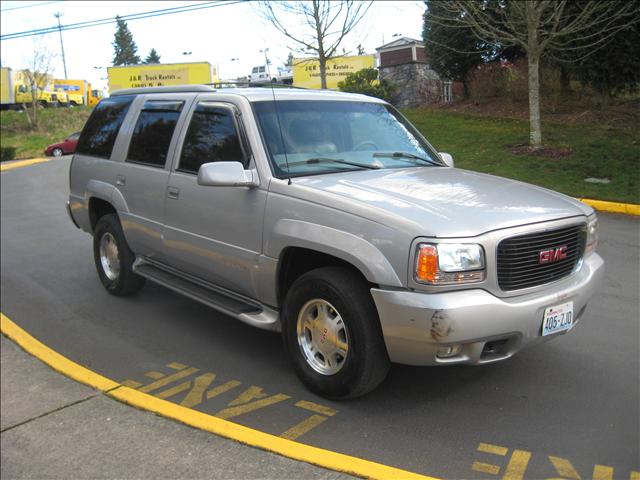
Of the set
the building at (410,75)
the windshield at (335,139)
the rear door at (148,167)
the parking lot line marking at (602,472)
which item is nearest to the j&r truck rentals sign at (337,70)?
the building at (410,75)

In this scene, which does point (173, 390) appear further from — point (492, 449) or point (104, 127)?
point (104, 127)

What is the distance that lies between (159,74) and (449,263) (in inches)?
1682

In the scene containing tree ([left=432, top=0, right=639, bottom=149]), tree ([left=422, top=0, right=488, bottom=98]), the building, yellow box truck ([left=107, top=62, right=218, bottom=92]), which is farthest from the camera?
yellow box truck ([left=107, top=62, right=218, bottom=92])

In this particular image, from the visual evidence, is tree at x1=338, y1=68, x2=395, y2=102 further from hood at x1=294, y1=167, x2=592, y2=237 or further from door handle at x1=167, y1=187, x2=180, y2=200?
hood at x1=294, y1=167, x2=592, y2=237

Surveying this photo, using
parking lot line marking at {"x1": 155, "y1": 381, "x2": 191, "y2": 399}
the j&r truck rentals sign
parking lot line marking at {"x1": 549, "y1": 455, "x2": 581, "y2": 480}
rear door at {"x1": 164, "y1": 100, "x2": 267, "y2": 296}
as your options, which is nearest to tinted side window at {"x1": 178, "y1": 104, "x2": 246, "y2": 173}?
rear door at {"x1": 164, "y1": 100, "x2": 267, "y2": 296}

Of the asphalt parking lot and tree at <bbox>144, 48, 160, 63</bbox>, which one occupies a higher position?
tree at <bbox>144, 48, 160, 63</bbox>

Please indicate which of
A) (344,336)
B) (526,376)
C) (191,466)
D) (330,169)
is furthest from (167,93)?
(526,376)

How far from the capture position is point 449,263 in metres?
3.19

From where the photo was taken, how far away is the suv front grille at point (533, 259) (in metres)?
3.33

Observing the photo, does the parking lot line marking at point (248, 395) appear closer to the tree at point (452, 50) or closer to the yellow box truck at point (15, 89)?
the tree at point (452, 50)

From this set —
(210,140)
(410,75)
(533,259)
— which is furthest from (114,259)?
(410,75)

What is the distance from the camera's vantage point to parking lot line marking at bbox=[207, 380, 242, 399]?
13.4 ft

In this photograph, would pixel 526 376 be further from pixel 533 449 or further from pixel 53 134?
pixel 53 134

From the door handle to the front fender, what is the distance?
1.24 meters
